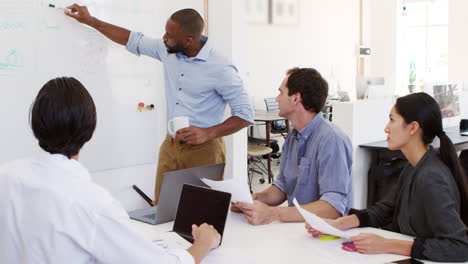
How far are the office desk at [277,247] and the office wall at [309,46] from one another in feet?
18.7

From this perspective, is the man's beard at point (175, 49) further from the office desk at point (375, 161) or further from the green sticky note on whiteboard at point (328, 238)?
the office desk at point (375, 161)

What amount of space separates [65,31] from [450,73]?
7062 millimetres

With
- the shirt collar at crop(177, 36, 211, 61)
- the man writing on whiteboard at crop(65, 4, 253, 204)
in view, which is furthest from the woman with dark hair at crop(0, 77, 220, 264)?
the shirt collar at crop(177, 36, 211, 61)

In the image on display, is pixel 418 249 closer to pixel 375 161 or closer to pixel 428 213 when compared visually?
pixel 428 213

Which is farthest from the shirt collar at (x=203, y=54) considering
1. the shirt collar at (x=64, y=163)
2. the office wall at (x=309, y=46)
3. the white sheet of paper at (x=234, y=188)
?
the office wall at (x=309, y=46)

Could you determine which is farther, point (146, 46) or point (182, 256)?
point (146, 46)

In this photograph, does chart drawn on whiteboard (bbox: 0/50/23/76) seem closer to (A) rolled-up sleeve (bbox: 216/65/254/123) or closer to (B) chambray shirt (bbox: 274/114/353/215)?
(A) rolled-up sleeve (bbox: 216/65/254/123)

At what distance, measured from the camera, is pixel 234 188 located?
1908mm

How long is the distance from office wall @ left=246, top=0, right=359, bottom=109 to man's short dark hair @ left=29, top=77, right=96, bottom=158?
6463 millimetres

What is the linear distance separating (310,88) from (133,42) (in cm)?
115

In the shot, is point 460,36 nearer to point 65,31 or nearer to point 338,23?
point 338,23

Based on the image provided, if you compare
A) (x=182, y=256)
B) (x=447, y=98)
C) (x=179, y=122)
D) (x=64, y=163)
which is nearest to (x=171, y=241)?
(x=182, y=256)

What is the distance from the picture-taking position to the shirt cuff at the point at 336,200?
7.01 feet

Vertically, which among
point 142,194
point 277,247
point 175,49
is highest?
point 175,49
